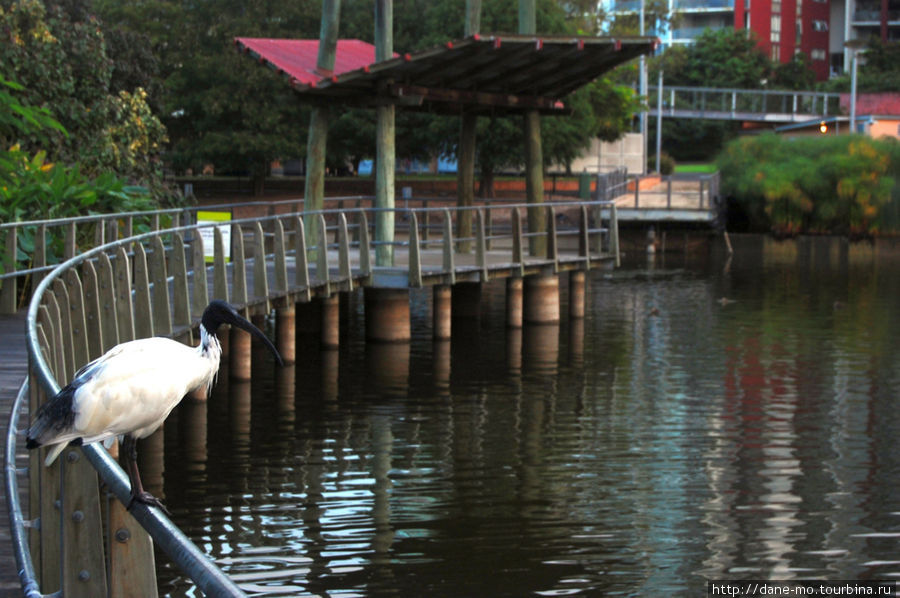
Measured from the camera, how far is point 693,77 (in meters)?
90.6

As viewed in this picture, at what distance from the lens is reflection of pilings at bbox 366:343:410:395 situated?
67.0ft

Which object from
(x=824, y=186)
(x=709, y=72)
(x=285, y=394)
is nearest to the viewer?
(x=285, y=394)

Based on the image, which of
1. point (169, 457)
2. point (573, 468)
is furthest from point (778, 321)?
point (169, 457)

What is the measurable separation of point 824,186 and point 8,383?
47152 millimetres

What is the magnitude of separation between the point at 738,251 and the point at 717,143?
33554mm

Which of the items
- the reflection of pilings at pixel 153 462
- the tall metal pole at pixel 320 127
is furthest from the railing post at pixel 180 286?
the tall metal pole at pixel 320 127

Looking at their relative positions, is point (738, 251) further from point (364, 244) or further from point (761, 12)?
point (761, 12)

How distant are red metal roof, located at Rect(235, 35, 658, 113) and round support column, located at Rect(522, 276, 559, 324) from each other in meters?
3.45

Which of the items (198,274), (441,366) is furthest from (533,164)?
(198,274)

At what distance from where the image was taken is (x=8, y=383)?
10344mm

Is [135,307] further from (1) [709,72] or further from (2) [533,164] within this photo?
(1) [709,72]

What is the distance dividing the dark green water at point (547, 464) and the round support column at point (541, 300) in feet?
1.71

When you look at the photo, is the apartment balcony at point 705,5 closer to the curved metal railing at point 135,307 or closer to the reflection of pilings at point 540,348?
the curved metal railing at point 135,307

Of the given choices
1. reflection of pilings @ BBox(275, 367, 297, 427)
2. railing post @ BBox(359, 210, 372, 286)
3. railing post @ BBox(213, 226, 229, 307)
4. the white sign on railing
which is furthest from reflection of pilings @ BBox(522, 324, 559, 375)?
railing post @ BBox(213, 226, 229, 307)
